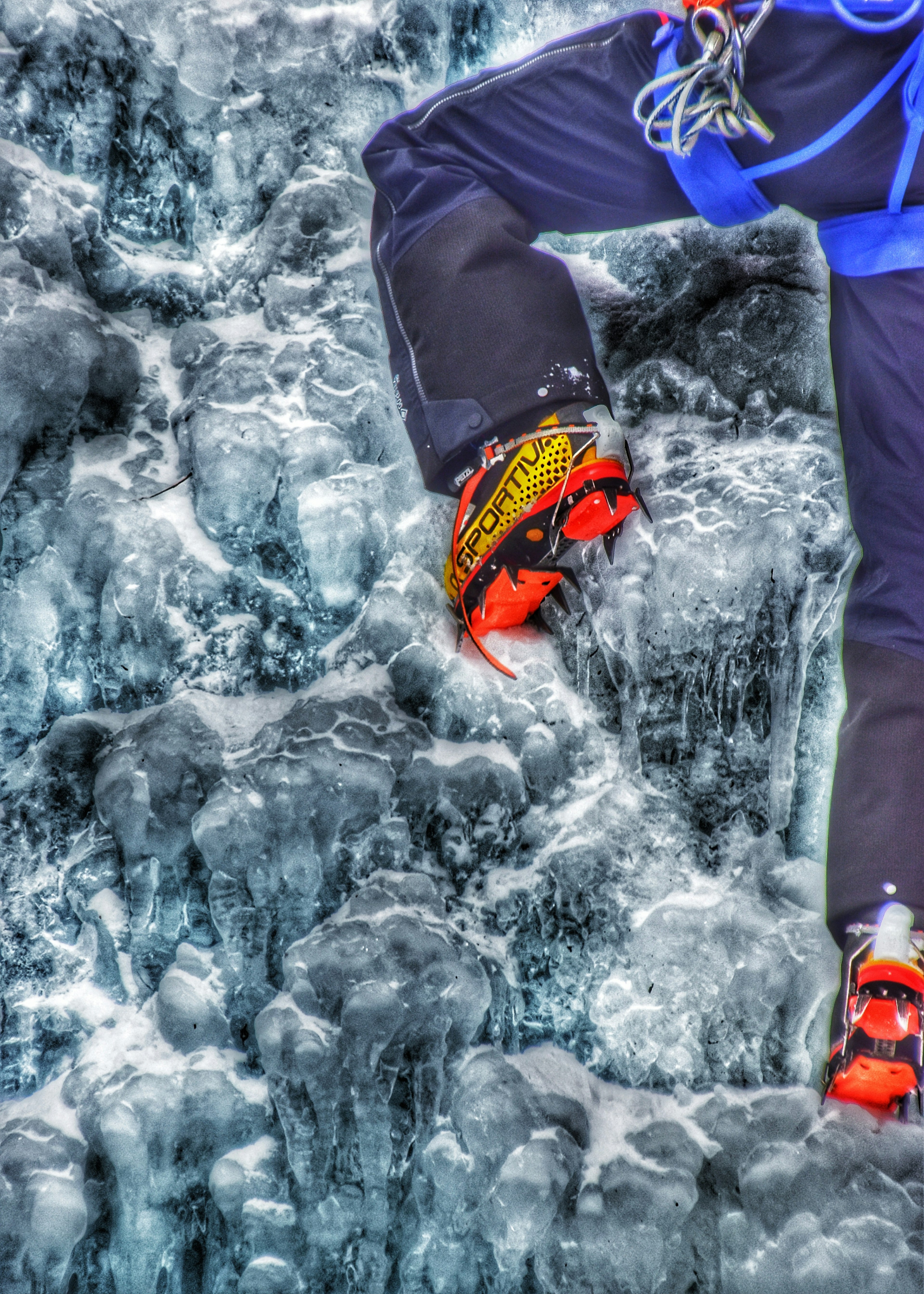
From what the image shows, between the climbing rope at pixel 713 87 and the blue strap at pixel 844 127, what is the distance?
0.16 ft

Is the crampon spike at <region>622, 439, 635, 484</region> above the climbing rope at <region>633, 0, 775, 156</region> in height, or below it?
below

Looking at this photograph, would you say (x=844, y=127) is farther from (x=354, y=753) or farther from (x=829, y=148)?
(x=354, y=753)

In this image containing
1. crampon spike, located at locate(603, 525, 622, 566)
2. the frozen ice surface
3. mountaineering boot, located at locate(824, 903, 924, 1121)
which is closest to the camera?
mountaineering boot, located at locate(824, 903, 924, 1121)

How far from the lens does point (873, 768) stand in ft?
4.50

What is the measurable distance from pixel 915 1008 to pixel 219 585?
137 centimetres

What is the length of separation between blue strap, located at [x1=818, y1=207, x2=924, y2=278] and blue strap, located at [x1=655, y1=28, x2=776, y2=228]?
0.12m

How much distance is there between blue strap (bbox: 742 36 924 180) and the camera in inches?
50.4

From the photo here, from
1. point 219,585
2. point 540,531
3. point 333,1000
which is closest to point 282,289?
point 219,585

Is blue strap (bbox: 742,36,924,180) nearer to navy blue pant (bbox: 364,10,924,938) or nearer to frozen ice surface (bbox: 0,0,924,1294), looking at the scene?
navy blue pant (bbox: 364,10,924,938)

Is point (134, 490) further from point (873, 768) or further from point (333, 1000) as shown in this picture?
point (873, 768)

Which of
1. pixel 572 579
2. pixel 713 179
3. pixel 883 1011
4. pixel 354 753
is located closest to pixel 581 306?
pixel 713 179

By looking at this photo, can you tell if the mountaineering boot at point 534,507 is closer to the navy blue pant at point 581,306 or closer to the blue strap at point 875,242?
the navy blue pant at point 581,306

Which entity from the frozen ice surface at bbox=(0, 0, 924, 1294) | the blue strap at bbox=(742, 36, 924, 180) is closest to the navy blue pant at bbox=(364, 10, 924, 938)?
the blue strap at bbox=(742, 36, 924, 180)

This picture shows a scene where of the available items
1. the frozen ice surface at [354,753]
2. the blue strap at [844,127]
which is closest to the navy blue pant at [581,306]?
the blue strap at [844,127]
